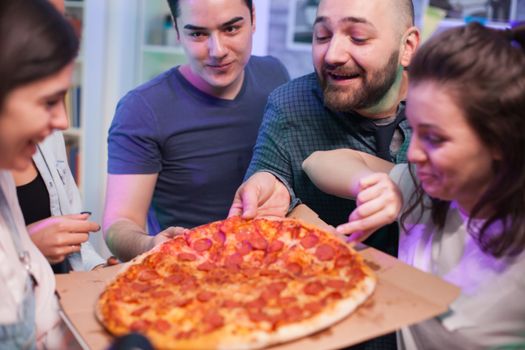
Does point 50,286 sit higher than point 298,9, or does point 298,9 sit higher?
point 298,9

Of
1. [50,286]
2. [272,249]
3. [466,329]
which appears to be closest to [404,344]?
[466,329]

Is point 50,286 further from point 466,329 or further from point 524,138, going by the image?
point 524,138

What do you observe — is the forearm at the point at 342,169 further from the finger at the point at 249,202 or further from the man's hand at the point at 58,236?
the man's hand at the point at 58,236

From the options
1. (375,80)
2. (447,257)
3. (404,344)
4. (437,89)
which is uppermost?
(437,89)

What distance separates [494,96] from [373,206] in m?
0.34

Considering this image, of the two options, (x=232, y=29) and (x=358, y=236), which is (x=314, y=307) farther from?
(x=232, y=29)

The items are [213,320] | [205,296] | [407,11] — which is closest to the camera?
[213,320]

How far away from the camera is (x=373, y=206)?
1.36m

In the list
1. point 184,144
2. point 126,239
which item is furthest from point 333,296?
point 184,144

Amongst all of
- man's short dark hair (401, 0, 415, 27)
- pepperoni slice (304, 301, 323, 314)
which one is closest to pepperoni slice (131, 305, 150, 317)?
pepperoni slice (304, 301, 323, 314)

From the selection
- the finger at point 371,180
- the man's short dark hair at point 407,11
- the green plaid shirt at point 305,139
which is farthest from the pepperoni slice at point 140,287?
the man's short dark hair at point 407,11

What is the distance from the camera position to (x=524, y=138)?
3.94 feet

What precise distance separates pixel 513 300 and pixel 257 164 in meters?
0.94

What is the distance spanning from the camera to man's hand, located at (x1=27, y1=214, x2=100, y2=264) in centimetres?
142
